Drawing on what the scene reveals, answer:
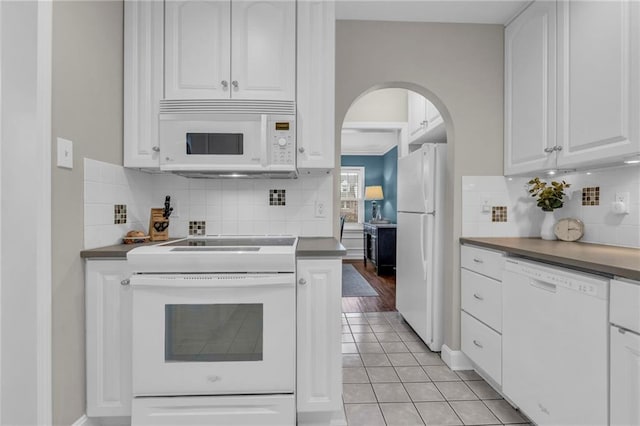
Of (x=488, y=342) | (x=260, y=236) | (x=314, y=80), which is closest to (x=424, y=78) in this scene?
(x=314, y=80)

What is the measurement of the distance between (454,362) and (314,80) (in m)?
2.09

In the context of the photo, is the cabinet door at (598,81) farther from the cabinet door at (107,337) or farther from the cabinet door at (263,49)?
the cabinet door at (107,337)

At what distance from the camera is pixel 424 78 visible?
2.38 metres

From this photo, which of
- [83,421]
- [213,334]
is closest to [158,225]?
[213,334]

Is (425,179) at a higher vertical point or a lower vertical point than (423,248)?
higher

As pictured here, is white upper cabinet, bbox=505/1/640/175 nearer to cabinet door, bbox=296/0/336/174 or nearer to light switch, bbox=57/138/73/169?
cabinet door, bbox=296/0/336/174

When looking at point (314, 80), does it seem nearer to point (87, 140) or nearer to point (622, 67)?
point (87, 140)

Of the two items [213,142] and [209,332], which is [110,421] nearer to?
[209,332]

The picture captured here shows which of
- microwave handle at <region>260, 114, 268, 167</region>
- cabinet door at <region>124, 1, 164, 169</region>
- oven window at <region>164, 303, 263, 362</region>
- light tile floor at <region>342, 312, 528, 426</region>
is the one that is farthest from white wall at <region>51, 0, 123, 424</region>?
light tile floor at <region>342, 312, 528, 426</region>

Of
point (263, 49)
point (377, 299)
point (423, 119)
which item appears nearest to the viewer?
point (263, 49)

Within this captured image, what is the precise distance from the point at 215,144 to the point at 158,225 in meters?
0.66

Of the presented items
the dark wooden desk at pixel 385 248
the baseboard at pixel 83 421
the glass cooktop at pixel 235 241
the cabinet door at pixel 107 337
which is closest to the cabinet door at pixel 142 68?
the glass cooktop at pixel 235 241

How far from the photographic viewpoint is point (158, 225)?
2.05m

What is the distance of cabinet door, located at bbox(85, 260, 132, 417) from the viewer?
1.58 metres
